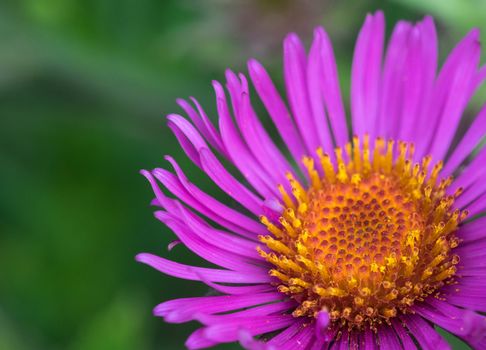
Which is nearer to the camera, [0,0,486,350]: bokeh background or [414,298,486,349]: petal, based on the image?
[414,298,486,349]: petal

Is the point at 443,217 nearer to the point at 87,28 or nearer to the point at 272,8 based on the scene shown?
the point at 272,8

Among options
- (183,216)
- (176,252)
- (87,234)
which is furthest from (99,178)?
(183,216)

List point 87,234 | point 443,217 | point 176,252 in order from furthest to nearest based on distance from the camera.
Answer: point 87,234, point 176,252, point 443,217

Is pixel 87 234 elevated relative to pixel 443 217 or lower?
elevated

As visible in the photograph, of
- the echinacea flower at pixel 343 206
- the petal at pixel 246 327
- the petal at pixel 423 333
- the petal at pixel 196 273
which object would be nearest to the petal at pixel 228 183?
the echinacea flower at pixel 343 206

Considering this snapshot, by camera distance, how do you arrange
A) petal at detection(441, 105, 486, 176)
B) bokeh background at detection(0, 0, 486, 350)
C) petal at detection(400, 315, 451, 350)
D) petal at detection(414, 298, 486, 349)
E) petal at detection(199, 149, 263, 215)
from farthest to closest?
bokeh background at detection(0, 0, 486, 350) → petal at detection(441, 105, 486, 176) → petal at detection(199, 149, 263, 215) → petal at detection(400, 315, 451, 350) → petal at detection(414, 298, 486, 349)

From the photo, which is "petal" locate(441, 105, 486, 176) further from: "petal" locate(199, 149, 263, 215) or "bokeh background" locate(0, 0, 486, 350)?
"bokeh background" locate(0, 0, 486, 350)

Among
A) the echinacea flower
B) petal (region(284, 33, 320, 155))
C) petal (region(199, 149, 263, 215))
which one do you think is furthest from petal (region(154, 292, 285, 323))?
petal (region(284, 33, 320, 155))

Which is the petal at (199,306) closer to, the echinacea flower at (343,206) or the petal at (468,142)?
the echinacea flower at (343,206)

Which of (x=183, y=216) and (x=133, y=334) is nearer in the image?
(x=183, y=216)
